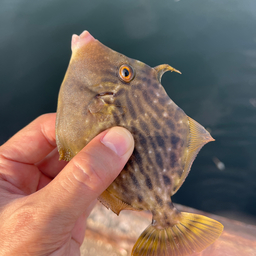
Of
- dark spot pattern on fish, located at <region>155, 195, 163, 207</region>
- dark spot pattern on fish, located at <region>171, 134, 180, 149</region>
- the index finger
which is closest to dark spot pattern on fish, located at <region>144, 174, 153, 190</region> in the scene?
dark spot pattern on fish, located at <region>155, 195, 163, 207</region>

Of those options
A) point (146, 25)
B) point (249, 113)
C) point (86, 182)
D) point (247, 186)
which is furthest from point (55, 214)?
point (146, 25)

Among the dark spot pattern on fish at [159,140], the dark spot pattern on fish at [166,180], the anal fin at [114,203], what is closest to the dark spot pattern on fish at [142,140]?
the dark spot pattern on fish at [159,140]

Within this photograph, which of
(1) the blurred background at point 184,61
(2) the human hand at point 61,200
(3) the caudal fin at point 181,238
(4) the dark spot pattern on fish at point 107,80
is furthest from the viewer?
(1) the blurred background at point 184,61

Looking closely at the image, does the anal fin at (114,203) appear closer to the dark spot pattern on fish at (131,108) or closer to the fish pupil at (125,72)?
the dark spot pattern on fish at (131,108)

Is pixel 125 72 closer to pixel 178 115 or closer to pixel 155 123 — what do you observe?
pixel 155 123

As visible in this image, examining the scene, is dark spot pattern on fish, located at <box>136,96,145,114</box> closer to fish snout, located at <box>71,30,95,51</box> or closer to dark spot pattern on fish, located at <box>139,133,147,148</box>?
dark spot pattern on fish, located at <box>139,133,147,148</box>

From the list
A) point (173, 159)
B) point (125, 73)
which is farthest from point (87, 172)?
point (125, 73)
